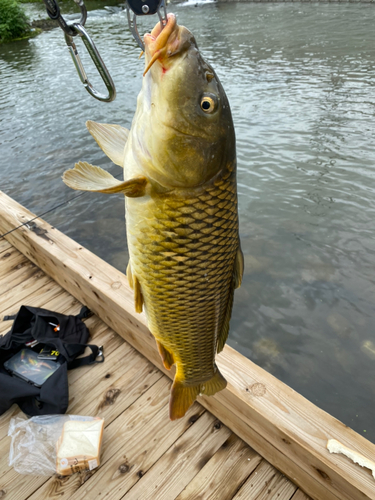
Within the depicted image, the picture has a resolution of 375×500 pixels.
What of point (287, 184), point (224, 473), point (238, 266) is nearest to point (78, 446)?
point (224, 473)

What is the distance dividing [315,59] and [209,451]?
12.8 meters

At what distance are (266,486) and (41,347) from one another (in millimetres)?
1897

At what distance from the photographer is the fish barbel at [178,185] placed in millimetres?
1001

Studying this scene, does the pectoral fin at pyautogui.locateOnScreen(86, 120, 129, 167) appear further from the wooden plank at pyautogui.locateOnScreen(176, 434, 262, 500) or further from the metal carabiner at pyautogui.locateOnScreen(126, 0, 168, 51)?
the wooden plank at pyautogui.locateOnScreen(176, 434, 262, 500)

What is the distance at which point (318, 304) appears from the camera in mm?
4117

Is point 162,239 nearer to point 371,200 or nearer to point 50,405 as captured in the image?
point 50,405

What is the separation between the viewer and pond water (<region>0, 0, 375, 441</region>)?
12.3ft

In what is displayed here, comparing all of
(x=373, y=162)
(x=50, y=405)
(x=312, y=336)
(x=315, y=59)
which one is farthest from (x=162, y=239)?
(x=315, y=59)

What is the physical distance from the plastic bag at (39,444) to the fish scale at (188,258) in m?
1.31

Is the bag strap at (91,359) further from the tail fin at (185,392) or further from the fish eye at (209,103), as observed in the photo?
the fish eye at (209,103)

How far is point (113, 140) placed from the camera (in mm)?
1246

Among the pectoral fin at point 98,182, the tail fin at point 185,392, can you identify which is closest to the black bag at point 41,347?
the tail fin at point 185,392

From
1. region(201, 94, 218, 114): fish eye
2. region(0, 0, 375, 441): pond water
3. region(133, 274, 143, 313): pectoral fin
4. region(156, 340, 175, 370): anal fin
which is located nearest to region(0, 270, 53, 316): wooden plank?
region(0, 0, 375, 441): pond water

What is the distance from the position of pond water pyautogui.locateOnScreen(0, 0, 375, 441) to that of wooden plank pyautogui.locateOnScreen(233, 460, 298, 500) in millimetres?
1342
